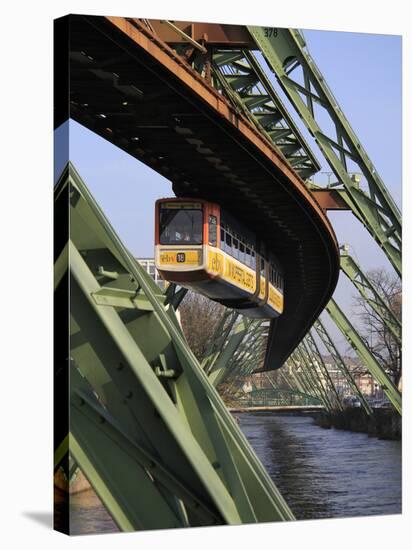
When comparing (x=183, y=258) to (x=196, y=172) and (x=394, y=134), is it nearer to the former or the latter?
(x=196, y=172)

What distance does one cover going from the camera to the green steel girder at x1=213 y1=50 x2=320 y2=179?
Result: 16.7 meters

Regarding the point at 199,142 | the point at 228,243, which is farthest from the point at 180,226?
the point at 228,243

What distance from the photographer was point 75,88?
13250 mm

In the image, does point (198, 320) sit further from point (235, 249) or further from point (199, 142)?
point (235, 249)

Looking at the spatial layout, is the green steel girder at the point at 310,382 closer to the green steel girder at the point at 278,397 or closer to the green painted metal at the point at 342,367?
the green steel girder at the point at 278,397

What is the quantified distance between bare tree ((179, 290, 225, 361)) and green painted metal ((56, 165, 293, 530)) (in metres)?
1.75

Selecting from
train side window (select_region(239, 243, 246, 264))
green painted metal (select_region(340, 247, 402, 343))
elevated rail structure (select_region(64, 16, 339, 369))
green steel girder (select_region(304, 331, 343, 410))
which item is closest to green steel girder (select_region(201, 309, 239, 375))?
elevated rail structure (select_region(64, 16, 339, 369))

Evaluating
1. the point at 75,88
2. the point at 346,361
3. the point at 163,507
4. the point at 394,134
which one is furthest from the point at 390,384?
the point at 75,88

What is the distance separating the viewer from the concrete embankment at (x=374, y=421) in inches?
645

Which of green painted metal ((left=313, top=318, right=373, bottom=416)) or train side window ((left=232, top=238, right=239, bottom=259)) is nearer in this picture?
green painted metal ((left=313, top=318, right=373, bottom=416))

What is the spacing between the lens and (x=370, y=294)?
16.9m

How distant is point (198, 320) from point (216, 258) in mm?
2125

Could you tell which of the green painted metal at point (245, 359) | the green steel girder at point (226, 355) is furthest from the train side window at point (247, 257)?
the green steel girder at point (226, 355)

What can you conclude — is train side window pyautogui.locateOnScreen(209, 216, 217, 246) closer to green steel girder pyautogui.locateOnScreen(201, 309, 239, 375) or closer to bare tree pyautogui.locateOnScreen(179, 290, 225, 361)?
bare tree pyautogui.locateOnScreen(179, 290, 225, 361)
